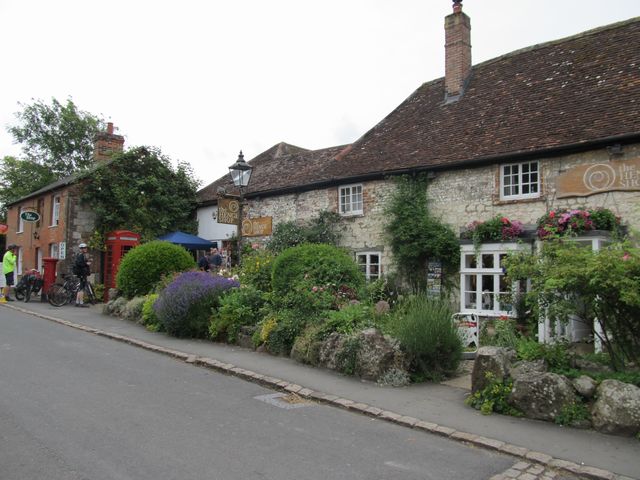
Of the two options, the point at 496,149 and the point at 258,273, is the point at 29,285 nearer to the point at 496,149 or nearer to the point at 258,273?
the point at 258,273

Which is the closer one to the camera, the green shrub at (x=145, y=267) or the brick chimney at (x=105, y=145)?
the green shrub at (x=145, y=267)

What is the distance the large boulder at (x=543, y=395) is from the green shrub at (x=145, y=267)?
11.1 metres

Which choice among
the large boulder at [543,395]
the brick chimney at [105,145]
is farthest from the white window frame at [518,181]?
the brick chimney at [105,145]

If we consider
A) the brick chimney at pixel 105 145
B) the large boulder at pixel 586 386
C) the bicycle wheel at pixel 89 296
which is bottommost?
the large boulder at pixel 586 386

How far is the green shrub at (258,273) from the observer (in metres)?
12.1

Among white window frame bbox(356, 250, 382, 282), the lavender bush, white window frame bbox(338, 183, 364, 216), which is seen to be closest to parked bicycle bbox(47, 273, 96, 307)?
the lavender bush

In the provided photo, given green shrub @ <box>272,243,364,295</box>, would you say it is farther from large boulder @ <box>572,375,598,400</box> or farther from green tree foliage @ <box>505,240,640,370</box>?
large boulder @ <box>572,375,598,400</box>

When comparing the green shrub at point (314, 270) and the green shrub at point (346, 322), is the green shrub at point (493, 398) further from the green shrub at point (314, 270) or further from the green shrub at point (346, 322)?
the green shrub at point (314, 270)

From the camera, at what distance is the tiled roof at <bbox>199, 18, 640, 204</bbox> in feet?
38.5

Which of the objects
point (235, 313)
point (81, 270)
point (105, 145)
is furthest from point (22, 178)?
point (235, 313)

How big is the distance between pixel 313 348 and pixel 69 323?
7739mm

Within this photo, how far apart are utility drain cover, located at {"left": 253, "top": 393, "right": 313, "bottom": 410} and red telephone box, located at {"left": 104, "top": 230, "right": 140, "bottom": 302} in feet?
46.3

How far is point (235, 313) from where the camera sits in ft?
34.9

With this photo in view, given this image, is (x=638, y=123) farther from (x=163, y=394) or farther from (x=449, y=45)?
(x=163, y=394)
